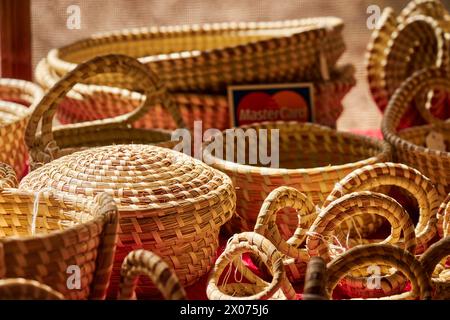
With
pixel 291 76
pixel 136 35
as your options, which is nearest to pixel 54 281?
pixel 291 76

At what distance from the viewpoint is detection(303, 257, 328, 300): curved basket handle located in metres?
0.80

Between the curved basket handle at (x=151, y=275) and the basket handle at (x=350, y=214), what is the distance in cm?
29

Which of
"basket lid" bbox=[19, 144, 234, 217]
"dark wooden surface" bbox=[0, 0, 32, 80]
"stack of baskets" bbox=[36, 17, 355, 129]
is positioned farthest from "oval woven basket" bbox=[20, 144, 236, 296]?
"dark wooden surface" bbox=[0, 0, 32, 80]

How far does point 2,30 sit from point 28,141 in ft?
1.81

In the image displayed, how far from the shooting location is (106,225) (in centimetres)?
86

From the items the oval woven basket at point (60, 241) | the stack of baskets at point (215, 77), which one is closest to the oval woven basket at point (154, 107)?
the stack of baskets at point (215, 77)

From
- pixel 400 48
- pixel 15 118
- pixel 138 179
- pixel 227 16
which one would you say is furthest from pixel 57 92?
pixel 227 16

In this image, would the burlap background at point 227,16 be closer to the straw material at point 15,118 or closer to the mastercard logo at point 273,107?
the straw material at point 15,118

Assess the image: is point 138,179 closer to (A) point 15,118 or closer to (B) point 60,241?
(B) point 60,241

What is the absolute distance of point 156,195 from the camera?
105 cm

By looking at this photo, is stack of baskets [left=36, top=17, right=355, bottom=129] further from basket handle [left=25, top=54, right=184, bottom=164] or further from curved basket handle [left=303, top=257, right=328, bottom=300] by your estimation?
curved basket handle [left=303, top=257, right=328, bottom=300]

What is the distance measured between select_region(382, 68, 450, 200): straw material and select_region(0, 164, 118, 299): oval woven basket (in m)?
0.66

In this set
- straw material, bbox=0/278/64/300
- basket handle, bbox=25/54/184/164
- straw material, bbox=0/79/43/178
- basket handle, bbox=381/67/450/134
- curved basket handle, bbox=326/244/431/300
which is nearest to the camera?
straw material, bbox=0/278/64/300

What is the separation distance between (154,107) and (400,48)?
0.64 m
